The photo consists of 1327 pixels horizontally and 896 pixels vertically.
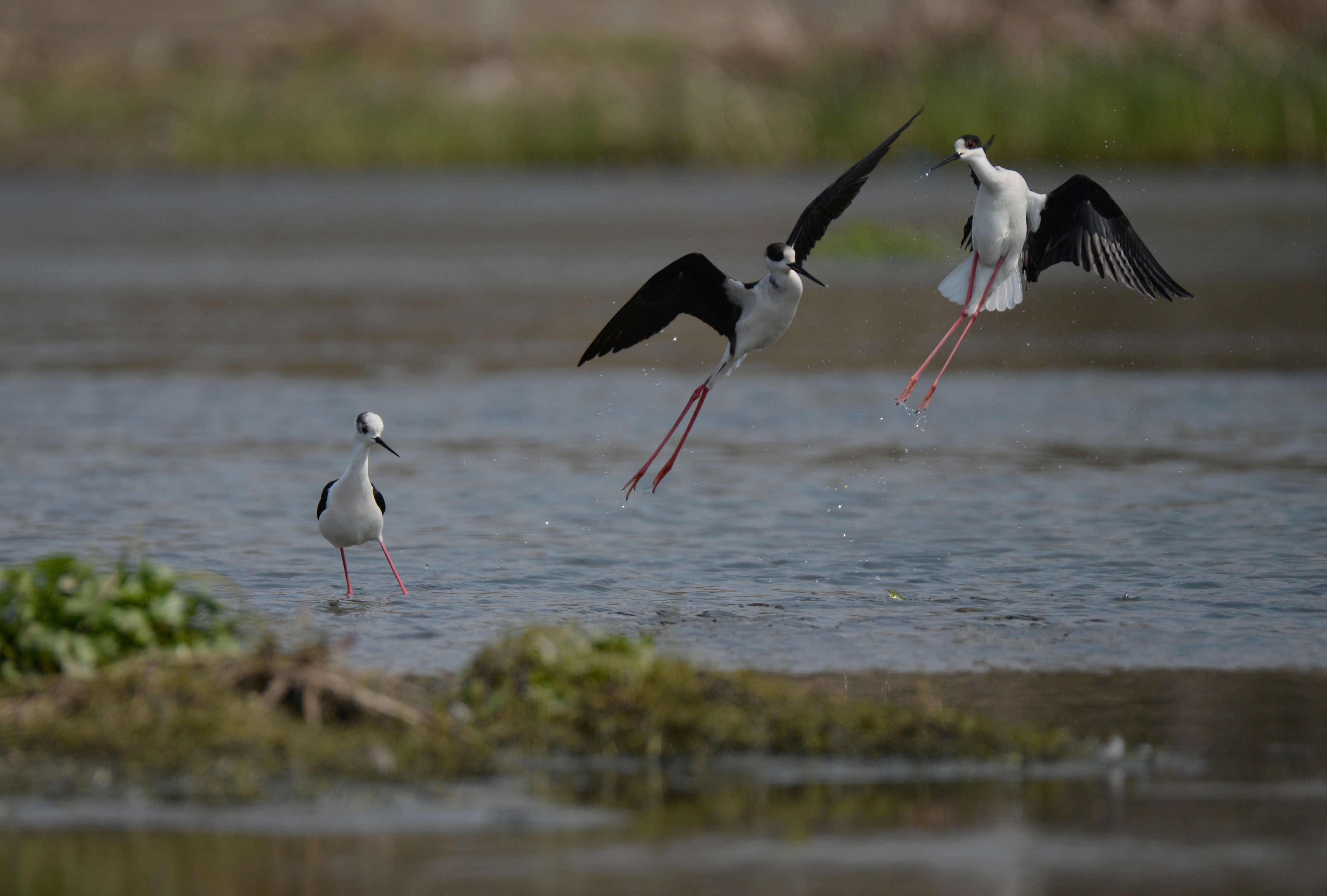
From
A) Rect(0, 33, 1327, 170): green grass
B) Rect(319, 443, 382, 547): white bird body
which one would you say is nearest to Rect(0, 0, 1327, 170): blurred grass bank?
Rect(0, 33, 1327, 170): green grass

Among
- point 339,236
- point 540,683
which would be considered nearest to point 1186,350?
point 540,683

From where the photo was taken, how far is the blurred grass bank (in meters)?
27.4

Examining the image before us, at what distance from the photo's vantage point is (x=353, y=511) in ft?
27.5

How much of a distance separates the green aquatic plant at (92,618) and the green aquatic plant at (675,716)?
0.87 m

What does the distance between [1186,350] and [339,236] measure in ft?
49.3

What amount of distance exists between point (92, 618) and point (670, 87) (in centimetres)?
2964

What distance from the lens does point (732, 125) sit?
33156 mm

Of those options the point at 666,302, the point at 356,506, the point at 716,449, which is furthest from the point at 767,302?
the point at 716,449

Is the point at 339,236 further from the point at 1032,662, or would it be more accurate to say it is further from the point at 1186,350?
the point at 1032,662

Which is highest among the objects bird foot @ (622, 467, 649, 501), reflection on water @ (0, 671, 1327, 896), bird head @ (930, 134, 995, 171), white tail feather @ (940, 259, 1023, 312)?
bird head @ (930, 134, 995, 171)

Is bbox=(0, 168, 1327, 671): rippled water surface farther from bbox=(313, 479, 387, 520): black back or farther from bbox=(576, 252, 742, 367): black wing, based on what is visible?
bbox=(576, 252, 742, 367): black wing

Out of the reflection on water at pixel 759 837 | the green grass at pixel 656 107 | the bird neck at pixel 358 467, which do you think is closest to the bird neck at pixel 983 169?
the bird neck at pixel 358 467

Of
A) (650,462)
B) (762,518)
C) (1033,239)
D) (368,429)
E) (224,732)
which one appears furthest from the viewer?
(762,518)

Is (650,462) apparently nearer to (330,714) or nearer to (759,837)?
(330,714)
